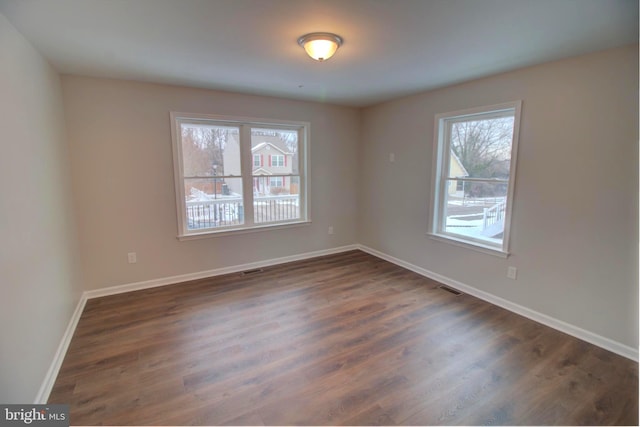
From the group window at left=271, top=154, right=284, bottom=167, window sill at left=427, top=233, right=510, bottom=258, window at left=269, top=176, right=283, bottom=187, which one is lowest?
window sill at left=427, top=233, right=510, bottom=258

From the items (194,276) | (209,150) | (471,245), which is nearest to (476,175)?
(471,245)

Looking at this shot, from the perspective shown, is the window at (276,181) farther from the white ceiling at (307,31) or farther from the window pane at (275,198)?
the white ceiling at (307,31)

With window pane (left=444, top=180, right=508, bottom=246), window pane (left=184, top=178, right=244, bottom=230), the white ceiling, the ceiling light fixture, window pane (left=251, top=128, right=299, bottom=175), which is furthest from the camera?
window pane (left=251, top=128, right=299, bottom=175)

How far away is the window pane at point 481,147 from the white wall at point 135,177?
214cm

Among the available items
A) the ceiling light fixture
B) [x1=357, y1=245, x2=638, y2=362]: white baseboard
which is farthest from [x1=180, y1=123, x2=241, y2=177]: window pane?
[x1=357, y1=245, x2=638, y2=362]: white baseboard

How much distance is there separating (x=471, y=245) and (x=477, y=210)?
1.31ft

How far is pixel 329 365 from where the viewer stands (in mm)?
2199

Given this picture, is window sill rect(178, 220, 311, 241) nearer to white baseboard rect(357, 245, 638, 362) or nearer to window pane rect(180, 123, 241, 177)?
window pane rect(180, 123, 241, 177)

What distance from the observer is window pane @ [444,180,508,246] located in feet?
10.3

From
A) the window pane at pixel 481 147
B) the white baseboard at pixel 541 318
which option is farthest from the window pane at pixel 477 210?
the white baseboard at pixel 541 318

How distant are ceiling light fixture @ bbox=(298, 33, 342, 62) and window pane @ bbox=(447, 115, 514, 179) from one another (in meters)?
1.93

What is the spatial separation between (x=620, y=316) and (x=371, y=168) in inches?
126

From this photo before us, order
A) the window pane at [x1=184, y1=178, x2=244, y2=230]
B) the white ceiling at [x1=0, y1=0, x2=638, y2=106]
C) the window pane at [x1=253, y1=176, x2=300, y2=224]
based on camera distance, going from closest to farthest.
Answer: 1. the white ceiling at [x1=0, y1=0, x2=638, y2=106]
2. the window pane at [x1=184, y1=178, x2=244, y2=230]
3. the window pane at [x1=253, y1=176, x2=300, y2=224]

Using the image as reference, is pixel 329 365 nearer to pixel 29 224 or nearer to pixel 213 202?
pixel 29 224
